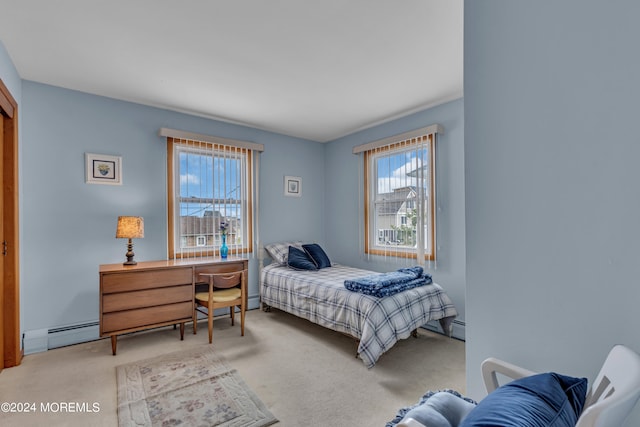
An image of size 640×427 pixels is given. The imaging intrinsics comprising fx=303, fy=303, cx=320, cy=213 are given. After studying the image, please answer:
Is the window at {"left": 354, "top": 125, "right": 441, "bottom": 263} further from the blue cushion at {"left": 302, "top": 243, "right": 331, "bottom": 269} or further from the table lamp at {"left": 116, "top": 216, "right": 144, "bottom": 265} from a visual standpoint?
the table lamp at {"left": 116, "top": 216, "right": 144, "bottom": 265}

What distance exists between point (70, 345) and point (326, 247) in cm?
335

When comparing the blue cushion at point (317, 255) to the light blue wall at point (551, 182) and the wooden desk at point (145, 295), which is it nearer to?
the wooden desk at point (145, 295)

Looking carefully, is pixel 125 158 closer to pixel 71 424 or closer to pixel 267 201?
pixel 267 201

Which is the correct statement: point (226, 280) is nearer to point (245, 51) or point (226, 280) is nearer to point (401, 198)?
point (245, 51)

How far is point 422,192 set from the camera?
3568mm

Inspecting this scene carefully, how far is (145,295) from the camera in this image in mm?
2939

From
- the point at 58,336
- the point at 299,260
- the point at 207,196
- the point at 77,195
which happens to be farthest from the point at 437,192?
the point at 58,336

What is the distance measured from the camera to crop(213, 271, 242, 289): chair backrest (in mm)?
3131

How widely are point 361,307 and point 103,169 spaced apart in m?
3.01

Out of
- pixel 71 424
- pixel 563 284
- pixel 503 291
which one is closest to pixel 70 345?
pixel 71 424

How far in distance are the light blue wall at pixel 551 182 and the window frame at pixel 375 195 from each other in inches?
84.7

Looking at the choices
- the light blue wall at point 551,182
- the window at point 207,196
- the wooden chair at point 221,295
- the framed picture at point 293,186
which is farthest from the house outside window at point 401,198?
the light blue wall at point 551,182

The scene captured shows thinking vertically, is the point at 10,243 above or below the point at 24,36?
below

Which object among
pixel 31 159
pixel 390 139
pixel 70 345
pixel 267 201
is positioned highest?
pixel 390 139
